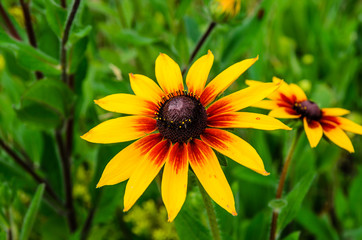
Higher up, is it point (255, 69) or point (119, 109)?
point (255, 69)

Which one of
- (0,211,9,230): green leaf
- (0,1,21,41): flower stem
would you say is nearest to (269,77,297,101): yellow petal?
(0,211,9,230): green leaf

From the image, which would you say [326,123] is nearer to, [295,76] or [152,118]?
[152,118]

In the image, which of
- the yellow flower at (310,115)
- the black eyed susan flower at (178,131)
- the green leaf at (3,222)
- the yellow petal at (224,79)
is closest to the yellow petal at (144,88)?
the black eyed susan flower at (178,131)

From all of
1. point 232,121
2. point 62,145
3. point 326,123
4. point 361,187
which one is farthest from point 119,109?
point 361,187

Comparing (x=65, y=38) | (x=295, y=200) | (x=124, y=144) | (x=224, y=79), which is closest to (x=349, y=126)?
(x=295, y=200)

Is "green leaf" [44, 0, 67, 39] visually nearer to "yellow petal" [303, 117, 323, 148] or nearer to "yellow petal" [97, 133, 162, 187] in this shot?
"yellow petal" [97, 133, 162, 187]

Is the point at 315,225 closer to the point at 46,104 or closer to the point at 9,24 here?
the point at 46,104
